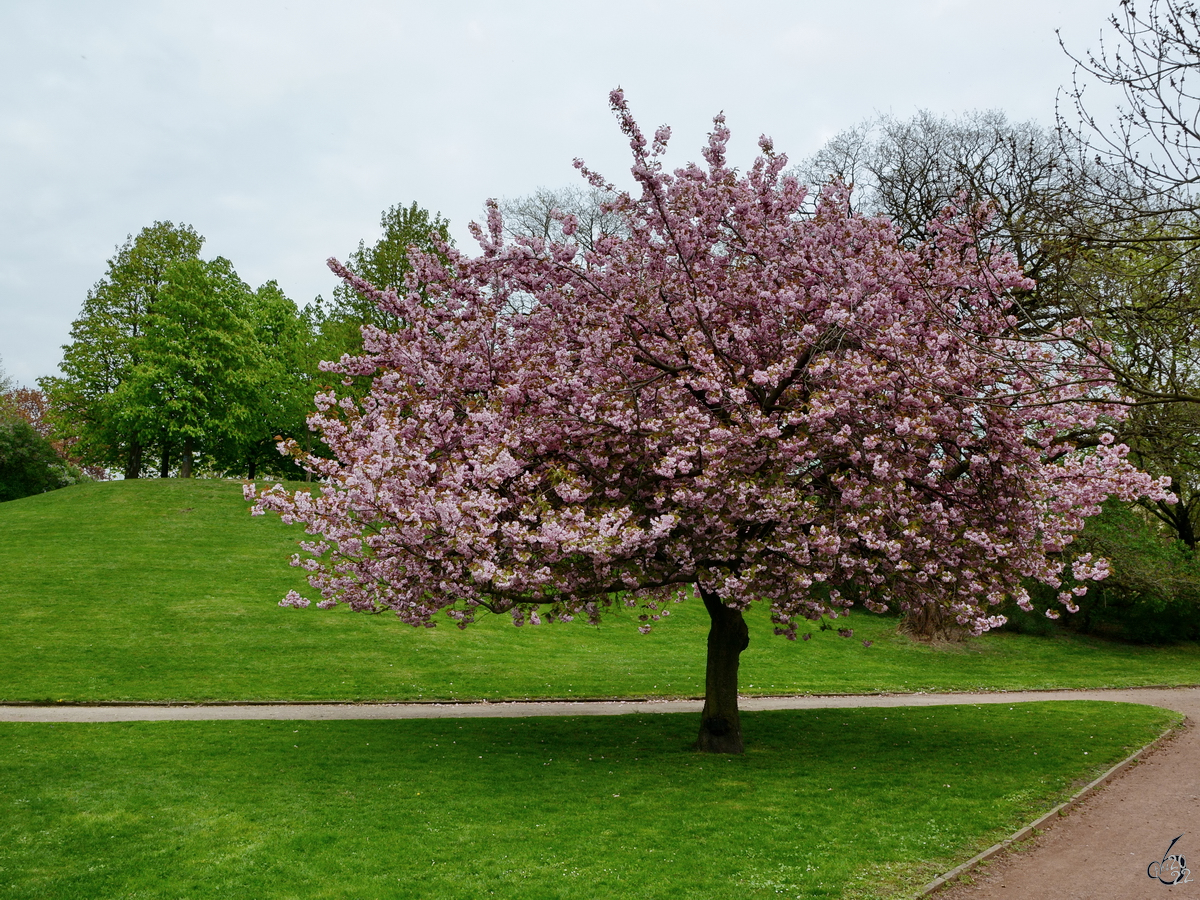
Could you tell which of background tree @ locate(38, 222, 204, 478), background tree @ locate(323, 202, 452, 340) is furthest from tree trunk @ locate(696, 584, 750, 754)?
background tree @ locate(38, 222, 204, 478)

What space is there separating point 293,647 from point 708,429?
18054 mm

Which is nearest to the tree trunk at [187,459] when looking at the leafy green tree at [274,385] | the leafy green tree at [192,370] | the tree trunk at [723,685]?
the leafy green tree at [192,370]

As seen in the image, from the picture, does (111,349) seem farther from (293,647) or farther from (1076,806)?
(1076,806)

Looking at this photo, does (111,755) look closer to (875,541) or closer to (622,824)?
(622,824)

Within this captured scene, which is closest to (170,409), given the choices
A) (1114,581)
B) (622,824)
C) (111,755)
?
(111,755)

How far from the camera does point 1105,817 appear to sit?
11.5 metres

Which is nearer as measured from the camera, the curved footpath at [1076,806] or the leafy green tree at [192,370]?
the curved footpath at [1076,806]

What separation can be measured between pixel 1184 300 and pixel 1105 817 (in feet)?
24.1

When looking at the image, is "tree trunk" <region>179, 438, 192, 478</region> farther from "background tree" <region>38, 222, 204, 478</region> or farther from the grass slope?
the grass slope

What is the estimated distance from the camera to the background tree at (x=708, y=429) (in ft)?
39.5

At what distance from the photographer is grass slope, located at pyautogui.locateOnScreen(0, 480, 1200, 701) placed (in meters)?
21.9

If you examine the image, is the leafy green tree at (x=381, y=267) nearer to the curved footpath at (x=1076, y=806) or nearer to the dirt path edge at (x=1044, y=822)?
the curved footpath at (x=1076, y=806)

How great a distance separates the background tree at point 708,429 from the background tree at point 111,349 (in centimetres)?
3482

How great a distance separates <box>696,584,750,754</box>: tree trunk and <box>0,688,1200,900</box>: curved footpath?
14.6 feet
